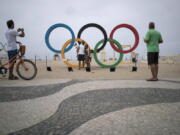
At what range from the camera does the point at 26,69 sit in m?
6.52

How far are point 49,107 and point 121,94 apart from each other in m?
1.79

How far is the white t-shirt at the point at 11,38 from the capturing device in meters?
6.36

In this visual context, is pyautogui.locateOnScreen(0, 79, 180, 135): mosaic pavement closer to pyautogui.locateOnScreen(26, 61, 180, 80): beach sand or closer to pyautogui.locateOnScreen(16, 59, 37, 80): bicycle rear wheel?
pyautogui.locateOnScreen(16, 59, 37, 80): bicycle rear wheel

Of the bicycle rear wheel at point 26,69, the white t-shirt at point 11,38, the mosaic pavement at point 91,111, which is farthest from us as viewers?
the bicycle rear wheel at point 26,69

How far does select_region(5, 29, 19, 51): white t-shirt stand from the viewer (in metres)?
6.36

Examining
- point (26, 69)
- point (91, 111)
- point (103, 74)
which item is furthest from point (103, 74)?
point (91, 111)

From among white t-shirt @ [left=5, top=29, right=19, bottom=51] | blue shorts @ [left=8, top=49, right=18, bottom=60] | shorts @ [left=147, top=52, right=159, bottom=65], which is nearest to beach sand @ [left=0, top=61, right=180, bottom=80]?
blue shorts @ [left=8, top=49, right=18, bottom=60]

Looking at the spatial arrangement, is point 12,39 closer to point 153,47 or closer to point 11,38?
point 11,38

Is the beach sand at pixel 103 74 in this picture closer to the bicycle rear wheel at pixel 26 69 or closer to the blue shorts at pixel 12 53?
the bicycle rear wheel at pixel 26 69

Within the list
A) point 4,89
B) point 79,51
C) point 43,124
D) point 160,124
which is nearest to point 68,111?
point 43,124

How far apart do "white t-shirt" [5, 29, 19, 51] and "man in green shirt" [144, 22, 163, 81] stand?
4.88m

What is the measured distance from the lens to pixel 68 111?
3.05m

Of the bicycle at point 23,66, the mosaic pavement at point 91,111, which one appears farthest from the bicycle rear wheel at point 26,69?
the mosaic pavement at point 91,111

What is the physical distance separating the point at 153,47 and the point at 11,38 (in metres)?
5.26
